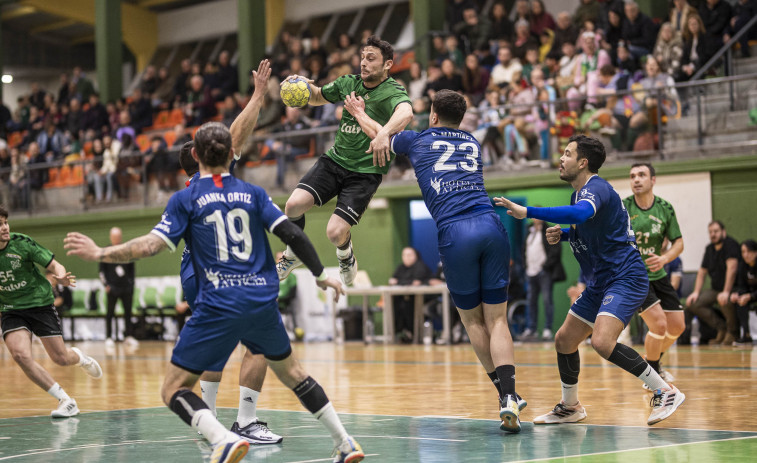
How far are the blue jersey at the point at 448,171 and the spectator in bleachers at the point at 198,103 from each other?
17.9 m

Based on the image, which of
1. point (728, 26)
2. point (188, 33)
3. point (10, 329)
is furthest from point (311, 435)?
point (188, 33)

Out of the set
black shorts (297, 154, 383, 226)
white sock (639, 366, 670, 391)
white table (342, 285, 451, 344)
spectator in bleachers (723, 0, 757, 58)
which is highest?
spectator in bleachers (723, 0, 757, 58)

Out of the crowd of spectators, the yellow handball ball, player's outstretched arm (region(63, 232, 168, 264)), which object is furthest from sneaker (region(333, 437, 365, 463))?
the crowd of spectators

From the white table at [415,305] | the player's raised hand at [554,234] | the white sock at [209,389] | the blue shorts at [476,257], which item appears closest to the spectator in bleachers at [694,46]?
the white table at [415,305]

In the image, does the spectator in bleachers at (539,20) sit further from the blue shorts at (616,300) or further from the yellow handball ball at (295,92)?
the blue shorts at (616,300)

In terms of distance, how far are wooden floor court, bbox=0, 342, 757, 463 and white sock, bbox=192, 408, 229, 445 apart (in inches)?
34.9

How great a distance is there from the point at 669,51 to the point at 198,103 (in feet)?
42.9

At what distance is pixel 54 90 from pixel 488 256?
3166 centimetres

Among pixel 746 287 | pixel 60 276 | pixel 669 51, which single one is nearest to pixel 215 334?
pixel 60 276

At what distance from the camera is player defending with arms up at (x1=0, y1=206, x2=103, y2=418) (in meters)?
9.67

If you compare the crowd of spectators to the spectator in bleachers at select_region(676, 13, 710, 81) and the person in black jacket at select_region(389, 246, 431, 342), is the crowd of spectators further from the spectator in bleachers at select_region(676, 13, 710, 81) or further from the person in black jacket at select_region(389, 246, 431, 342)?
the person in black jacket at select_region(389, 246, 431, 342)

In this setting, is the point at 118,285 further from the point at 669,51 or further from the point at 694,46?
the point at 694,46

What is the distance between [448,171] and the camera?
25.3ft

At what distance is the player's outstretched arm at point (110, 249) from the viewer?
554 cm
